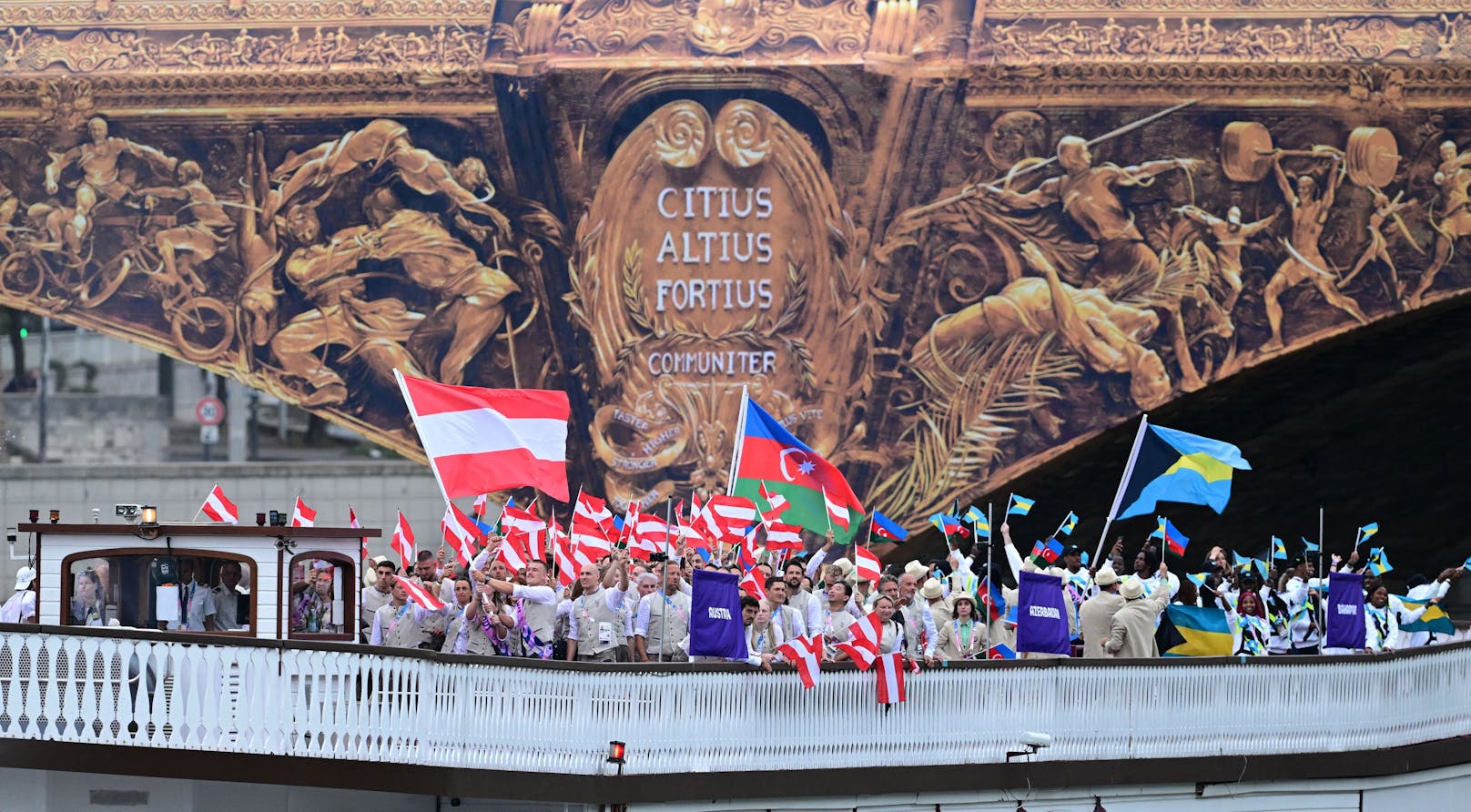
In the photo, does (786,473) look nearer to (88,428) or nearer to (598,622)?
(598,622)

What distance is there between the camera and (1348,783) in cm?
1875

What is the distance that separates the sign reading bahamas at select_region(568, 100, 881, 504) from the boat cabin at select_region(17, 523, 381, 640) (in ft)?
51.9

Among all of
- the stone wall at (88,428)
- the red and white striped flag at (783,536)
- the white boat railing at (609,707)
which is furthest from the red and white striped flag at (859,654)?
the stone wall at (88,428)

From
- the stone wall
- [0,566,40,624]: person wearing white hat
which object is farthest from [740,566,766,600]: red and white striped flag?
the stone wall

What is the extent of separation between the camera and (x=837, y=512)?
63.8 ft

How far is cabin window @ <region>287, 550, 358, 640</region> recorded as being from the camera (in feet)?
50.8

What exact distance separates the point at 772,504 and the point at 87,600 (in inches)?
256

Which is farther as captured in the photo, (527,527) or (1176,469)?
(1176,469)

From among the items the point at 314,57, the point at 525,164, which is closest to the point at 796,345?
the point at 525,164

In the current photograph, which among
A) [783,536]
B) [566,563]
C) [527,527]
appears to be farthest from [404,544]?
[783,536]

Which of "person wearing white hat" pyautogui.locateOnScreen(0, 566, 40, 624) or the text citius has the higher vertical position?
the text citius

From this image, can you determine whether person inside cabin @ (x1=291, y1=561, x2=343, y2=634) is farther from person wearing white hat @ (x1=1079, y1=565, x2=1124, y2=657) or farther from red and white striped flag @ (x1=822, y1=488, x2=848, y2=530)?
person wearing white hat @ (x1=1079, y1=565, x2=1124, y2=657)

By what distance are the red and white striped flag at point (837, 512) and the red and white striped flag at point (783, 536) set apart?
35 cm

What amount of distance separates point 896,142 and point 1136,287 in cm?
376
